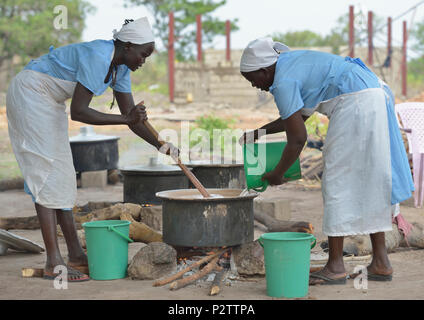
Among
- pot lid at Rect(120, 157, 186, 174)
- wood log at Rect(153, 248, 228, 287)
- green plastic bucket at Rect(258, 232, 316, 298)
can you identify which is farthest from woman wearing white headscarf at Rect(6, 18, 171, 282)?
pot lid at Rect(120, 157, 186, 174)

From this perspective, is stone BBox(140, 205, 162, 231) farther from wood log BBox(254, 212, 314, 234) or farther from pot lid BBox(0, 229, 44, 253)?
pot lid BBox(0, 229, 44, 253)

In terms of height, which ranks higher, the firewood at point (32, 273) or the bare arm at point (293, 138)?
the bare arm at point (293, 138)

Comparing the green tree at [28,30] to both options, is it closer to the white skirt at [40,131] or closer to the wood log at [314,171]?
the wood log at [314,171]

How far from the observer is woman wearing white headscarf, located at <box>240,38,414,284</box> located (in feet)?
11.0

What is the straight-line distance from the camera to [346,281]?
3.54 meters

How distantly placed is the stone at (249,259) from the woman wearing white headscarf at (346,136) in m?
0.46

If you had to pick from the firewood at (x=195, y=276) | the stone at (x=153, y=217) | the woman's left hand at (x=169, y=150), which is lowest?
the firewood at (x=195, y=276)

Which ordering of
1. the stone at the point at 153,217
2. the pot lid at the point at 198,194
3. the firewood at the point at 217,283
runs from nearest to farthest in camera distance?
the firewood at the point at 217,283, the pot lid at the point at 198,194, the stone at the point at 153,217

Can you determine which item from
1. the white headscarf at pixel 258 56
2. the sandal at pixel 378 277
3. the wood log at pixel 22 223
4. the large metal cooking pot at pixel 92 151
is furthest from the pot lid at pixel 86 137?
the sandal at pixel 378 277

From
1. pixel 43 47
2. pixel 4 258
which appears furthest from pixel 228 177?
pixel 43 47

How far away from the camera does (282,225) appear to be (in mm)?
4895

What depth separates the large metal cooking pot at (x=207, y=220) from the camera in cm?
362
